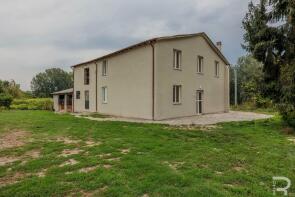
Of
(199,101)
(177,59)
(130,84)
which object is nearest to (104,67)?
(130,84)

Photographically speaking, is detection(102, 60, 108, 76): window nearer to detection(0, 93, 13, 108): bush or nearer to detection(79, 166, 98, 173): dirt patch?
detection(0, 93, 13, 108): bush

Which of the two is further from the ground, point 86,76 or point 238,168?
point 86,76

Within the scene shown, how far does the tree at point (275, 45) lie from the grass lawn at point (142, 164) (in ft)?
14.1

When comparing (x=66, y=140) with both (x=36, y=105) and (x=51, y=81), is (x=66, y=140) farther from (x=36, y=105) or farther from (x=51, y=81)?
(x=51, y=81)

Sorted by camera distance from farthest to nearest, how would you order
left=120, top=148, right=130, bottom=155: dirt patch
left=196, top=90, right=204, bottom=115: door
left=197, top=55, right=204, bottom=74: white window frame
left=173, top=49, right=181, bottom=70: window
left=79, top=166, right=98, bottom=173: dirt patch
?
left=197, top=55, right=204, bottom=74: white window frame → left=196, top=90, right=204, bottom=115: door → left=173, top=49, right=181, bottom=70: window → left=120, top=148, right=130, bottom=155: dirt patch → left=79, top=166, right=98, bottom=173: dirt patch

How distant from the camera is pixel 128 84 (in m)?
23.0

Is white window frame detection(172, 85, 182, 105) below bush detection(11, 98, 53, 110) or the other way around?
the other way around

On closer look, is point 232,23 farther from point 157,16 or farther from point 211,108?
point 211,108

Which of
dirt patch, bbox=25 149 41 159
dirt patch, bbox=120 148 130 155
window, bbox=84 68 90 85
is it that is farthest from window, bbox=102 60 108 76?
dirt patch, bbox=120 148 130 155

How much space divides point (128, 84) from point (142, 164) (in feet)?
52.4

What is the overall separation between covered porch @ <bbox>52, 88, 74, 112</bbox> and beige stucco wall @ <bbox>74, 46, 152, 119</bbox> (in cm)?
831

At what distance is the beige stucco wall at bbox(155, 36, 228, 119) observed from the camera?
20594 millimetres

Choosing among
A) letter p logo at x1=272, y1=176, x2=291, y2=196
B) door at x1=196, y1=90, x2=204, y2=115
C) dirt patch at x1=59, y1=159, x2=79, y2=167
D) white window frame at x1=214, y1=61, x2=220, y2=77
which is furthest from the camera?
white window frame at x1=214, y1=61, x2=220, y2=77

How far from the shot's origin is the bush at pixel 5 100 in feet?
127
